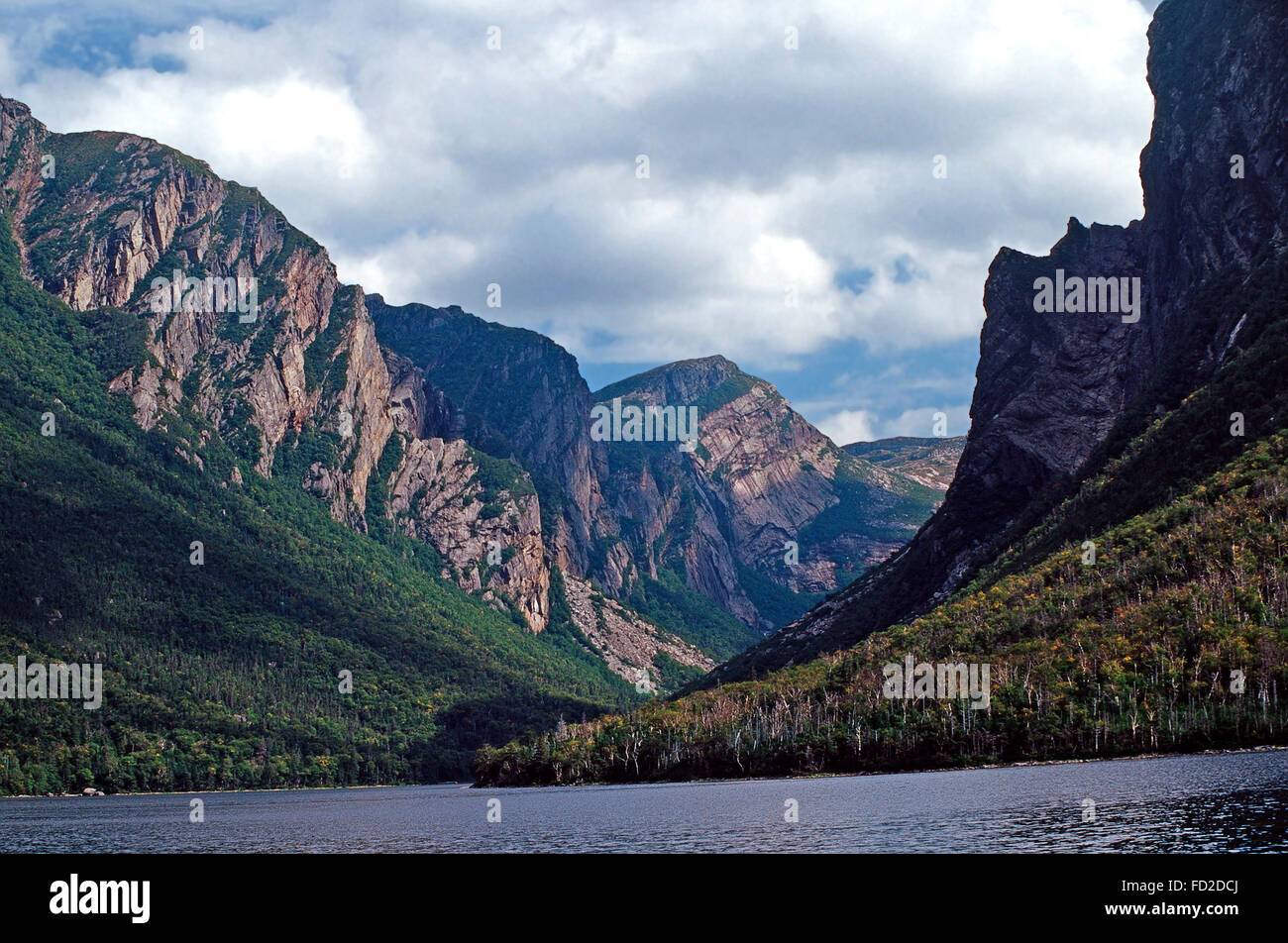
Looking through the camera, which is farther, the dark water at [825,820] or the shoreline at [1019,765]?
the shoreline at [1019,765]

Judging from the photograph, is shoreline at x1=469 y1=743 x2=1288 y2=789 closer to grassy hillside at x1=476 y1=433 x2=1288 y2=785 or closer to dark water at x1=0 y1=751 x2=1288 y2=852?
grassy hillside at x1=476 y1=433 x2=1288 y2=785

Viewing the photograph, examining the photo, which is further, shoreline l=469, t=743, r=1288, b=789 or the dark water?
shoreline l=469, t=743, r=1288, b=789

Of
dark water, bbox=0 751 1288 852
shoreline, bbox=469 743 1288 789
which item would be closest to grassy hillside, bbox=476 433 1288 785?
shoreline, bbox=469 743 1288 789

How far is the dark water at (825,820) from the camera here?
64375 millimetres

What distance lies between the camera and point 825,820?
90250 millimetres

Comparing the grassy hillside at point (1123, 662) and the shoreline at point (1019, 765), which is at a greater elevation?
the grassy hillside at point (1123, 662)

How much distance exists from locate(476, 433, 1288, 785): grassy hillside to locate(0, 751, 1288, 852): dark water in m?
15.4

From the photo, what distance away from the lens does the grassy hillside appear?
148m

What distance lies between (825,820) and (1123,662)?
89.3m

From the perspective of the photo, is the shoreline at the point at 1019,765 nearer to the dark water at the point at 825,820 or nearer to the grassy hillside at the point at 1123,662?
the grassy hillside at the point at 1123,662

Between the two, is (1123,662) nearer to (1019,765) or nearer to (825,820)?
(1019,765)

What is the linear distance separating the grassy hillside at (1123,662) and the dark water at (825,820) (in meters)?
15.4

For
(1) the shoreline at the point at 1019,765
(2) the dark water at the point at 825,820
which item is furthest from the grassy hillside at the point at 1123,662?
(2) the dark water at the point at 825,820
